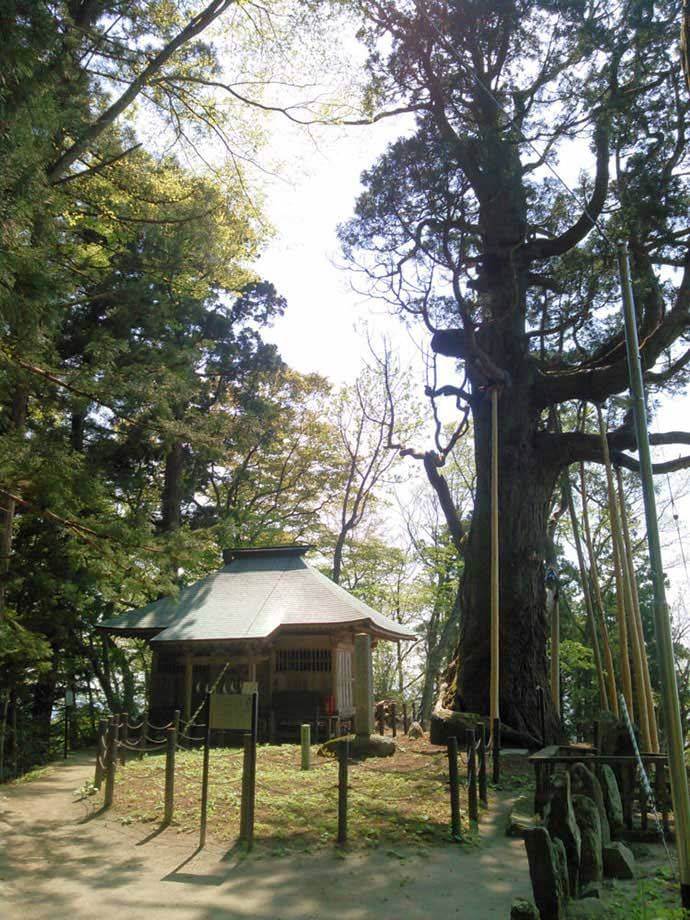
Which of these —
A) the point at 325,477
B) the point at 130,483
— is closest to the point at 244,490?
the point at 325,477

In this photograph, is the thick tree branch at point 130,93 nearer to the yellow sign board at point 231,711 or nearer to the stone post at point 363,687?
the yellow sign board at point 231,711

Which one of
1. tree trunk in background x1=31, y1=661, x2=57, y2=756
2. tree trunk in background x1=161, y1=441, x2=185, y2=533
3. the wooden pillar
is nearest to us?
the wooden pillar

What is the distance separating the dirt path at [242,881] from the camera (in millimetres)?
5098

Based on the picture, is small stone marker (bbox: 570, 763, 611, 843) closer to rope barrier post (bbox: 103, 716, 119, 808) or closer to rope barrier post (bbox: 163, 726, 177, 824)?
rope barrier post (bbox: 163, 726, 177, 824)

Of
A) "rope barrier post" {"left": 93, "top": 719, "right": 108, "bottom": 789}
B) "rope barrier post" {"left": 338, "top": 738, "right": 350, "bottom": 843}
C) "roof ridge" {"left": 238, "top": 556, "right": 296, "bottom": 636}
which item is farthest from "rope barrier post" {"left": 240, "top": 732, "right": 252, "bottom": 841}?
"roof ridge" {"left": 238, "top": 556, "right": 296, "bottom": 636}

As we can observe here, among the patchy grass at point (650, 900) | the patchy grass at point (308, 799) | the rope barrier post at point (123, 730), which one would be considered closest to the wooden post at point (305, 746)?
the patchy grass at point (308, 799)

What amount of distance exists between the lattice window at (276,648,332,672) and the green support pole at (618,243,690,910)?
452 inches

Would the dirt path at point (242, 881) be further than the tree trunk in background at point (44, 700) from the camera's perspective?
No

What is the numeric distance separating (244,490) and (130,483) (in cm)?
528

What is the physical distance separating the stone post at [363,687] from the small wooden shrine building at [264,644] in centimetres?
337

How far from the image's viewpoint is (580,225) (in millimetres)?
13031

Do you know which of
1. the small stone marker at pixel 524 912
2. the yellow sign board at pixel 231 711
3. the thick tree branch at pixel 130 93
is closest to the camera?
the small stone marker at pixel 524 912

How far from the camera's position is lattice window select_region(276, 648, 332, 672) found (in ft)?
51.3

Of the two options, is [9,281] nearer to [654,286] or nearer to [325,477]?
[654,286]
